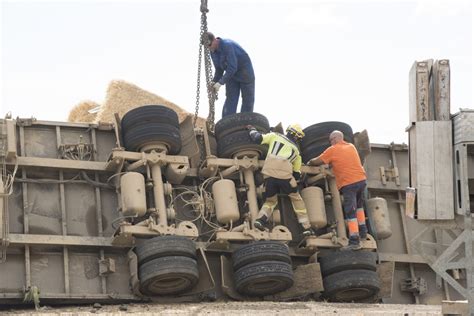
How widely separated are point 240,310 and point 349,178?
3809 mm

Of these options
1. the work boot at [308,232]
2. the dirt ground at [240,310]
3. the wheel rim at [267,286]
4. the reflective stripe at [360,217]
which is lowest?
the dirt ground at [240,310]

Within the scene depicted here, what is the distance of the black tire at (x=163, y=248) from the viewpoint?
17391 millimetres

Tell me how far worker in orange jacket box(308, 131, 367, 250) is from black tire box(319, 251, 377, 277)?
0.57 feet

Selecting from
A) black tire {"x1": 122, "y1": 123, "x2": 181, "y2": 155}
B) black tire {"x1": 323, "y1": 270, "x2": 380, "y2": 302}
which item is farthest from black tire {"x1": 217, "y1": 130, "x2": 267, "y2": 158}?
black tire {"x1": 323, "y1": 270, "x2": 380, "y2": 302}

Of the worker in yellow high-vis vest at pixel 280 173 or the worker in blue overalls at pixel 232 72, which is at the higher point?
the worker in blue overalls at pixel 232 72

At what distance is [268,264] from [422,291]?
328cm

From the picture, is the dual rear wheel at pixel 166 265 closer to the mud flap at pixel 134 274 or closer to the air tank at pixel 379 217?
the mud flap at pixel 134 274

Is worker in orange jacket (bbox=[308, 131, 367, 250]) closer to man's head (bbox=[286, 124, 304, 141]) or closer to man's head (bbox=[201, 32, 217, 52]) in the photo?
man's head (bbox=[286, 124, 304, 141])

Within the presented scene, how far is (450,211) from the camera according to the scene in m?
16.4

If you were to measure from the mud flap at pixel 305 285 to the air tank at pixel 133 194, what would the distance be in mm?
2333

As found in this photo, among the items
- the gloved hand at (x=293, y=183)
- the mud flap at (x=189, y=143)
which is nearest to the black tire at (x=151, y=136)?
the mud flap at (x=189, y=143)

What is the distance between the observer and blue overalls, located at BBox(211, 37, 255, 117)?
66.7 feet

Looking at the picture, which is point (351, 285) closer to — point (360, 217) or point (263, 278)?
point (360, 217)

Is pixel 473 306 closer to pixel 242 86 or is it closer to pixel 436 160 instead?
pixel 436 160
